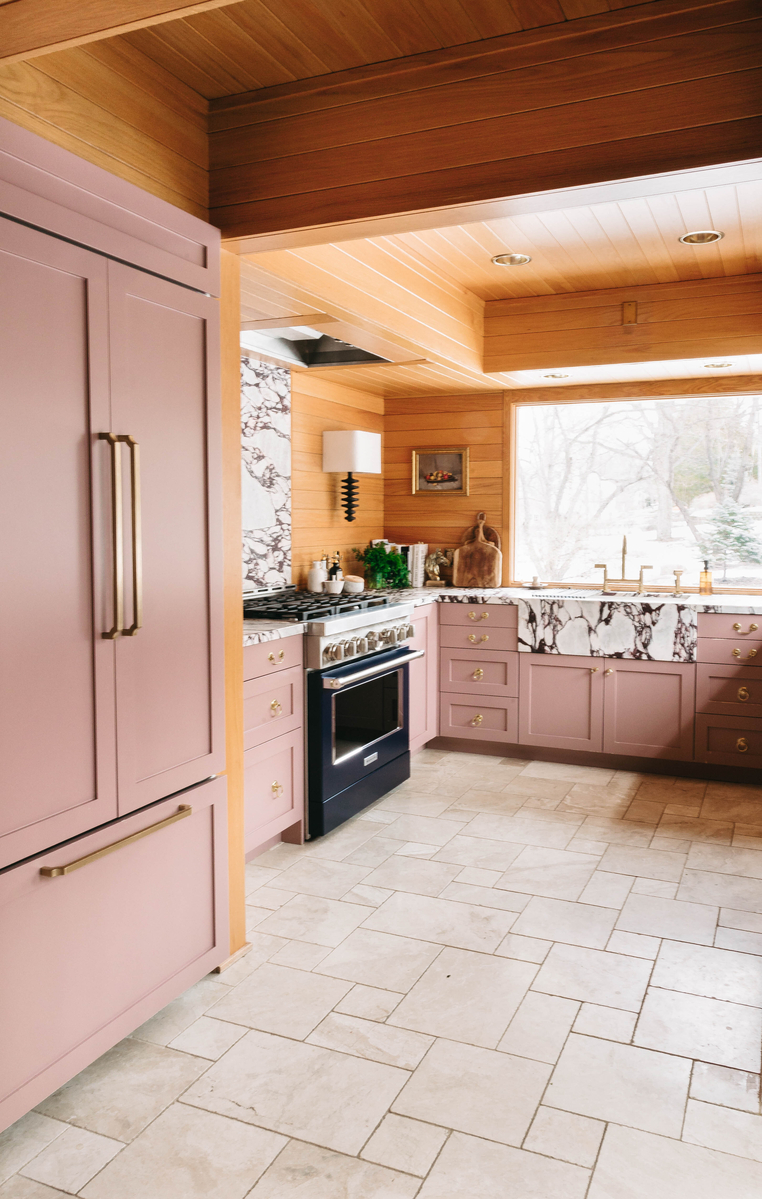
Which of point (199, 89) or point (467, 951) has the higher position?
point (199, 89)

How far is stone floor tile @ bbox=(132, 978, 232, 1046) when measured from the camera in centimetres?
226

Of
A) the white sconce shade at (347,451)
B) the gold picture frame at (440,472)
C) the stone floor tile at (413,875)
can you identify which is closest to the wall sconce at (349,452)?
the white sconce shade at (347,451)

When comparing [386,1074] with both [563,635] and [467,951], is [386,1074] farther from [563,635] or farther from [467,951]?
[563,635]

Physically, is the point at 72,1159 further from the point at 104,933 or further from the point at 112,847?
the point at 112,847

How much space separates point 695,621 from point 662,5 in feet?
9.81

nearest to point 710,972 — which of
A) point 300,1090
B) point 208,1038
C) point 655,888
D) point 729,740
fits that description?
point 655,888

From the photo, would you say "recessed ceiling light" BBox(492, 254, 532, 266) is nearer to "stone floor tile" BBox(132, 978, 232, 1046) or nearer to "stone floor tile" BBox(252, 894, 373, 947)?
"stone floor tile" BBox(252, 894, 373, 947)

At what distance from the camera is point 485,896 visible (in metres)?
3.07

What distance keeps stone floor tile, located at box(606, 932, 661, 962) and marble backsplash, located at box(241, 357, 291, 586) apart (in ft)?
7.38

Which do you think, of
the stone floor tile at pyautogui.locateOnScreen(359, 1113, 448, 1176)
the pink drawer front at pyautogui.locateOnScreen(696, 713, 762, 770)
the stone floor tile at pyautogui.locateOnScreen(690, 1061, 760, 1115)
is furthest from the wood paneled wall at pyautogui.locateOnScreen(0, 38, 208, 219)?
the pink drawer front at pyautogui.locateOnScreen(696, 713, 762, 770)

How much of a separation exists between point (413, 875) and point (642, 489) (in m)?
2.88

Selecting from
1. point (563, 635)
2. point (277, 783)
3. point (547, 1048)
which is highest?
point (563, 635)

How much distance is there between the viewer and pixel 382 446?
18.6 feet

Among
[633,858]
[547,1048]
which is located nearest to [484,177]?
[547,1048]
